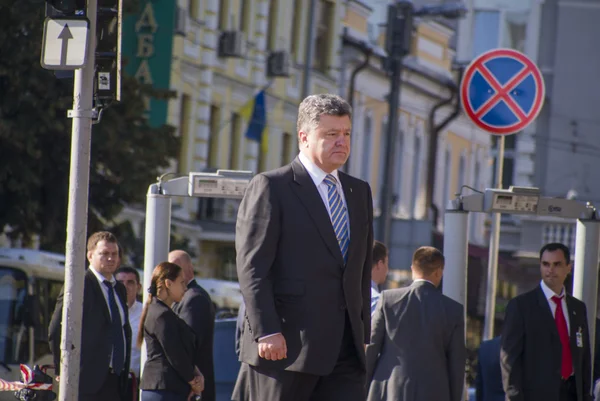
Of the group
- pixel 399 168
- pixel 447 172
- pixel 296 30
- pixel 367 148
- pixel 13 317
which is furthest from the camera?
pixel 447 172

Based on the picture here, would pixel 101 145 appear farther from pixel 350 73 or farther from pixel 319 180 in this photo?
pixel 350 73

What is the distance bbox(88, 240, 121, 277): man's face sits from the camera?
1168 cm

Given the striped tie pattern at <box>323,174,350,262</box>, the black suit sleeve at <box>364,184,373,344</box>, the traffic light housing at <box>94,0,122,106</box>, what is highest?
the traffic light housing at <box>94,0,122,106</box>

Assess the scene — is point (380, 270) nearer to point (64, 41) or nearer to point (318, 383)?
point (64, 41)

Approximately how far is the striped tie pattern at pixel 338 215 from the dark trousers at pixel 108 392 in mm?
3695

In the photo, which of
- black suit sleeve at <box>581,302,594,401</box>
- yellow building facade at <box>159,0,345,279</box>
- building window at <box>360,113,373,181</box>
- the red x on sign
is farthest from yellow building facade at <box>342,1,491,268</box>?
black suit sleeve at <box>581,302,594,401</box>

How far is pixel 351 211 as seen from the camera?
8180 millimetres

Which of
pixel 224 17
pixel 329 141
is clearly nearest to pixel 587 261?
pixel 329 141

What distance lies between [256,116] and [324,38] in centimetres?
621

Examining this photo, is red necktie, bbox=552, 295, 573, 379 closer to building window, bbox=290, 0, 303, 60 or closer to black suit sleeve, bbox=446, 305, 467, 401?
black suit sleeve, bbox=446, 305, 467, 401

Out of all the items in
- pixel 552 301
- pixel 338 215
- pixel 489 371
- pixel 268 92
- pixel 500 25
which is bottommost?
pixel 489 371

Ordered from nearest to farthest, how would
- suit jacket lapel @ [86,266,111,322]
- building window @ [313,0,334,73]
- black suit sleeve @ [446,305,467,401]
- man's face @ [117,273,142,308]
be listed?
black suit sleeve @ [446,305,467,401]
suit jacket lapel @ [86,266,111,322]
man's face @ [117,273,142,308]
building window @ [313,0,334,73]

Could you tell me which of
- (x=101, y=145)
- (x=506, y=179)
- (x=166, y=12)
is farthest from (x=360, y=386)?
(x=506, y=179)

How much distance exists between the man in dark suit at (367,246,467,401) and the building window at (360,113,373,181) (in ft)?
127
